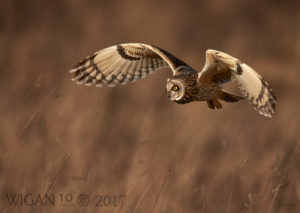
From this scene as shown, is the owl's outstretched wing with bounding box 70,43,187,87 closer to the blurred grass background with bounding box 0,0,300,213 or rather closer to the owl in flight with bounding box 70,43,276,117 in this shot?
the owl in flight with bounding box 70,43,276,117

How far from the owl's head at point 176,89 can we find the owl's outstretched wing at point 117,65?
56 centimetres

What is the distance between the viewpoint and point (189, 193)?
3234mm

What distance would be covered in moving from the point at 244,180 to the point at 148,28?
5.50 metres

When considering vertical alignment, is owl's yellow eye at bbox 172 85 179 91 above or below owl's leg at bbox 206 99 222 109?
above

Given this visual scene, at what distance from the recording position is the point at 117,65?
3.48 m

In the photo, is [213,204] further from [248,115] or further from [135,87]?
[135,87]

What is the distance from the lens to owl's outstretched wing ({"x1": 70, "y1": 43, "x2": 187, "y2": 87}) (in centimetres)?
343
